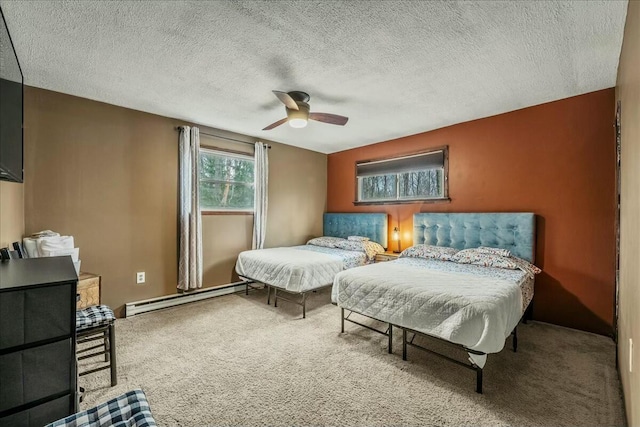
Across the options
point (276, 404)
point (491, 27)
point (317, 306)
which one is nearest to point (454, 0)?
point (491, 27)

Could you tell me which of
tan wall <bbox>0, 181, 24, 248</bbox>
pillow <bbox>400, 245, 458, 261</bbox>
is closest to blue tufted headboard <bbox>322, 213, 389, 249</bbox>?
pillow <bbox>400, 245, 458, 261</bbox>

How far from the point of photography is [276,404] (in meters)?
1.82

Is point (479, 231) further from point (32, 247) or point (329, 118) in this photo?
point (32, 247)

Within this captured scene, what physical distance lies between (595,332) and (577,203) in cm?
134

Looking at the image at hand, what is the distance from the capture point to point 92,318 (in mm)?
1895

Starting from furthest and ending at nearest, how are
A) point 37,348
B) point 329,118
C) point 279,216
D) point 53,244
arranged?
1. point 279,216
2. point 329,118
3. point 53,244
4. point 37,348

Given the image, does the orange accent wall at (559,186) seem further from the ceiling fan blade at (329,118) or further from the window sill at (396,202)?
the ceiling fan blade at (329,118)

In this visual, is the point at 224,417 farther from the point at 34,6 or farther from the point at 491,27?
the point at 491,27

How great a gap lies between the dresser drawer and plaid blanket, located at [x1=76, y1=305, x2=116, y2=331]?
756 millimetres

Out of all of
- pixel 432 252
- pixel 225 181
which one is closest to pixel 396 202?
pixel 432 252

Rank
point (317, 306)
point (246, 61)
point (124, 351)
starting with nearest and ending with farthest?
point (246, 61) → point (124, 351) → point (317, 306)

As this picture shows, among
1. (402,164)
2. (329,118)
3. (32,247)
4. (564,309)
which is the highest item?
(329,118)

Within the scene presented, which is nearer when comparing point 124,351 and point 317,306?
point 124,351

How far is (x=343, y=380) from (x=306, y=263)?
1498 mm
